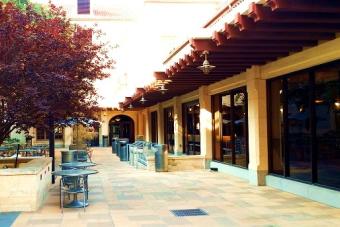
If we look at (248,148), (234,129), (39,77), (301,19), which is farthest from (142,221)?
(234,129)

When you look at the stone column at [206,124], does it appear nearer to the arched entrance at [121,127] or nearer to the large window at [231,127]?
the large window at [231,127]

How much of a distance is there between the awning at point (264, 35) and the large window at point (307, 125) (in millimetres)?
728

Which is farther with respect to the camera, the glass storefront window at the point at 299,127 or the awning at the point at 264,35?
the glass storefront window at the point at 299,127

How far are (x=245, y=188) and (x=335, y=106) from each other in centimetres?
328

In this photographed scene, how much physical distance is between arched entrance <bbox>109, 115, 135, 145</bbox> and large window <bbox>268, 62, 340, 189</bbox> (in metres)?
29.2

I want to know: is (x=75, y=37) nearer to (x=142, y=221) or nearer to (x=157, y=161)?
(x=142, y=221)

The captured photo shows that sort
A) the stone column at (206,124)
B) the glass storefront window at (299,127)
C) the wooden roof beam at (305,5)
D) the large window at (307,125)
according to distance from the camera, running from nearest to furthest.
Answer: the wooden roof beam at (305,5) < the large window at (307,125) < the glass storefront window at (299,127) < the stone column at (206,124)

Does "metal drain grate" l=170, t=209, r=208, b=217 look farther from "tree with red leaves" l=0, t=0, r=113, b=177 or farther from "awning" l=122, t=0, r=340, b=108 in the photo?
"tree with red leaves" l=0, t=0, r=113, b=177

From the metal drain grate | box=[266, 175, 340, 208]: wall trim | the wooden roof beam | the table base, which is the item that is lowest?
the metal drain grate

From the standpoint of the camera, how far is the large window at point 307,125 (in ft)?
28.6

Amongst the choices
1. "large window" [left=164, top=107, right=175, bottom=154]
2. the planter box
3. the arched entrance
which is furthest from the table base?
the arched entrance

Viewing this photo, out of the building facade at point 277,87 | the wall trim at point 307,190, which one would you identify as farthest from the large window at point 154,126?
the wall trim at point 307,190

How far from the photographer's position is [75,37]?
10148mm

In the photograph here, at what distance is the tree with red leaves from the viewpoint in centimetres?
861
